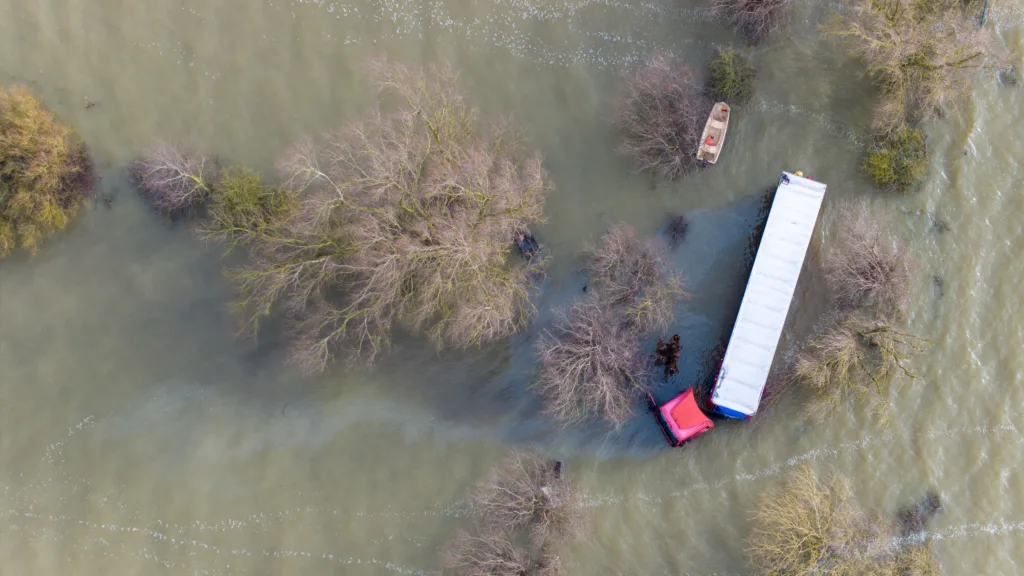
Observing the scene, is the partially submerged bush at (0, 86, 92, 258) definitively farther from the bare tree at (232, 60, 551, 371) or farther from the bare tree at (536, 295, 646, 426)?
the bare tree at (536, 295, 646, 426)

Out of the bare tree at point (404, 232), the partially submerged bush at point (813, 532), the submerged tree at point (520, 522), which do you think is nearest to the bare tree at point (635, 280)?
the bare tree at point (404, 232)

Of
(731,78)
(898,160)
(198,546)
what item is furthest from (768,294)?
(198,546)

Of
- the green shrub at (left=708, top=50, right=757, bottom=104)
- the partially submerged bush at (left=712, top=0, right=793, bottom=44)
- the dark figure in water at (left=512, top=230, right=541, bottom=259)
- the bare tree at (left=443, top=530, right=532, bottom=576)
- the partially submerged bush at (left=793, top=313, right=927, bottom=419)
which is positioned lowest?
the bare tree at (left=443, top=530, right=532, bottom=576)

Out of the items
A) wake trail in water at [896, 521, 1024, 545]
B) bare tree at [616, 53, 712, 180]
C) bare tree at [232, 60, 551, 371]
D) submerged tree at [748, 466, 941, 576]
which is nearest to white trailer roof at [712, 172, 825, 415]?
bare tree at [616, 53, 712, 180]

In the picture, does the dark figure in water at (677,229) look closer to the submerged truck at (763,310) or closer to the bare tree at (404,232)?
the submerged truck at (763,310)

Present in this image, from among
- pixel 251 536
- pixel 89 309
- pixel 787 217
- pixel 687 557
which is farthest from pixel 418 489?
Answer: pixel 787 217
